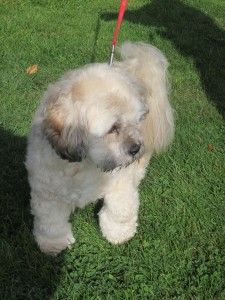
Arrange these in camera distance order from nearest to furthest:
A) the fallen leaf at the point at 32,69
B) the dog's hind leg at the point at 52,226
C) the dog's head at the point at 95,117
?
the dog's head at the point at 95,117 → the dog's hind leg at the point at 52,226 → the fallen leaf at the point at 32,69

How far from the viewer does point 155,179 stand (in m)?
3.42

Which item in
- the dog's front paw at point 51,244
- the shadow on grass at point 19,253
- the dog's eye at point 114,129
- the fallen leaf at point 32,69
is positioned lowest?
the fallen leaf at point 32,69

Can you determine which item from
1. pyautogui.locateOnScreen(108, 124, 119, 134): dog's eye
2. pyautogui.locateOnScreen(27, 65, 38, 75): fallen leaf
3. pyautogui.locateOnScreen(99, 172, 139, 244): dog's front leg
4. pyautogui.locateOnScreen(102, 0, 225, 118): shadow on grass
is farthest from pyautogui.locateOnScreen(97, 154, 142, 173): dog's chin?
pyautogui.locateOnScreen(27, 65, 38, 75): fallen leaf

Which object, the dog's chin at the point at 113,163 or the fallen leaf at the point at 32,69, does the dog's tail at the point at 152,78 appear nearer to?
the dog's chin at the point at 113,163

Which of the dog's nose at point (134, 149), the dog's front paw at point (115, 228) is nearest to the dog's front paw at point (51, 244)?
the dog's front paw at point (115, 228)

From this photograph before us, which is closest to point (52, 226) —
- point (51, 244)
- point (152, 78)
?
point (51, 244)

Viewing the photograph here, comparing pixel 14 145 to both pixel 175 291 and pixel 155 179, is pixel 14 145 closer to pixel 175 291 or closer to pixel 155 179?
pixel 155 179

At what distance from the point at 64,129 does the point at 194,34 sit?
16.7 ft

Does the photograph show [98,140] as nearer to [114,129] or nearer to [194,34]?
[114,129]

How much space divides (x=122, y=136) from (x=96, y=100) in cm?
26

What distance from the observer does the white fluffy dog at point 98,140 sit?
6.87ft

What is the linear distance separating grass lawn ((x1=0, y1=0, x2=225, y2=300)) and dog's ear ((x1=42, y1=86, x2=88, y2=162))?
91cm

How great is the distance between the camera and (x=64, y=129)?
2109mm

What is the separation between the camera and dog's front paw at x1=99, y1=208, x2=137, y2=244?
2803 mm
